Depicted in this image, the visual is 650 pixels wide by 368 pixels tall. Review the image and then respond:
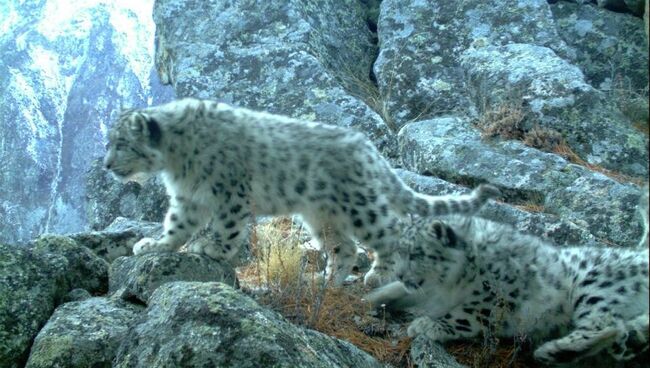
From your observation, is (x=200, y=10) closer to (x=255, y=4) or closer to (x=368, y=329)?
(x=255, y=4)

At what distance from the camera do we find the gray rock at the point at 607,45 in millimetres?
13516

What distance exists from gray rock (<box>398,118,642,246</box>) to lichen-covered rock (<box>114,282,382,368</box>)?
16.4ft

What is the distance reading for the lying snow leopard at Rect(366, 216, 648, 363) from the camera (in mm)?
6109

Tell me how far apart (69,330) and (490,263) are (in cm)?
311

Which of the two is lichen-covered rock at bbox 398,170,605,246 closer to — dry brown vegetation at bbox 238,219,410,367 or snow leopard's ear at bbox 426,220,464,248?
dry brown vegetation at bbox 238,219,410,367

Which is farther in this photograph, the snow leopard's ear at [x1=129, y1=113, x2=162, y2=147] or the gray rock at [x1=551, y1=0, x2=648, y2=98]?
the gray rock at [x1=551, y1=0, x2=648, y2=98]

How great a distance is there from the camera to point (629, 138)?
11.5m

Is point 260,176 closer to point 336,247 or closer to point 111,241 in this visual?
point 336,247

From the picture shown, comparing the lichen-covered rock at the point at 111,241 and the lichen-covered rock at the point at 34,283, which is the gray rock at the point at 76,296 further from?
the lichen-covered rock at the point at 111,241

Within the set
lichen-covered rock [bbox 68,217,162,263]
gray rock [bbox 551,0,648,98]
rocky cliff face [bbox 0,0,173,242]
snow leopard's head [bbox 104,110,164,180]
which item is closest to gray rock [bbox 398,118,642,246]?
gray rock [bbox 551,0,648,98]

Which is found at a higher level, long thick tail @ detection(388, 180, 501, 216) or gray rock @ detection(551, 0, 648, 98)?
gray rock @ detection(551, 0, 648, 98)

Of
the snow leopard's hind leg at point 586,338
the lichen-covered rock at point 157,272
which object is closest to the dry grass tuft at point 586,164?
the snow leopard's hind leg at point 586,338

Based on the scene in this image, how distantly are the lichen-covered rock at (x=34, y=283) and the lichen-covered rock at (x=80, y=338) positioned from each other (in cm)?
24

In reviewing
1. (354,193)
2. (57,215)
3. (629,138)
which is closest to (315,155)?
(354,193)
